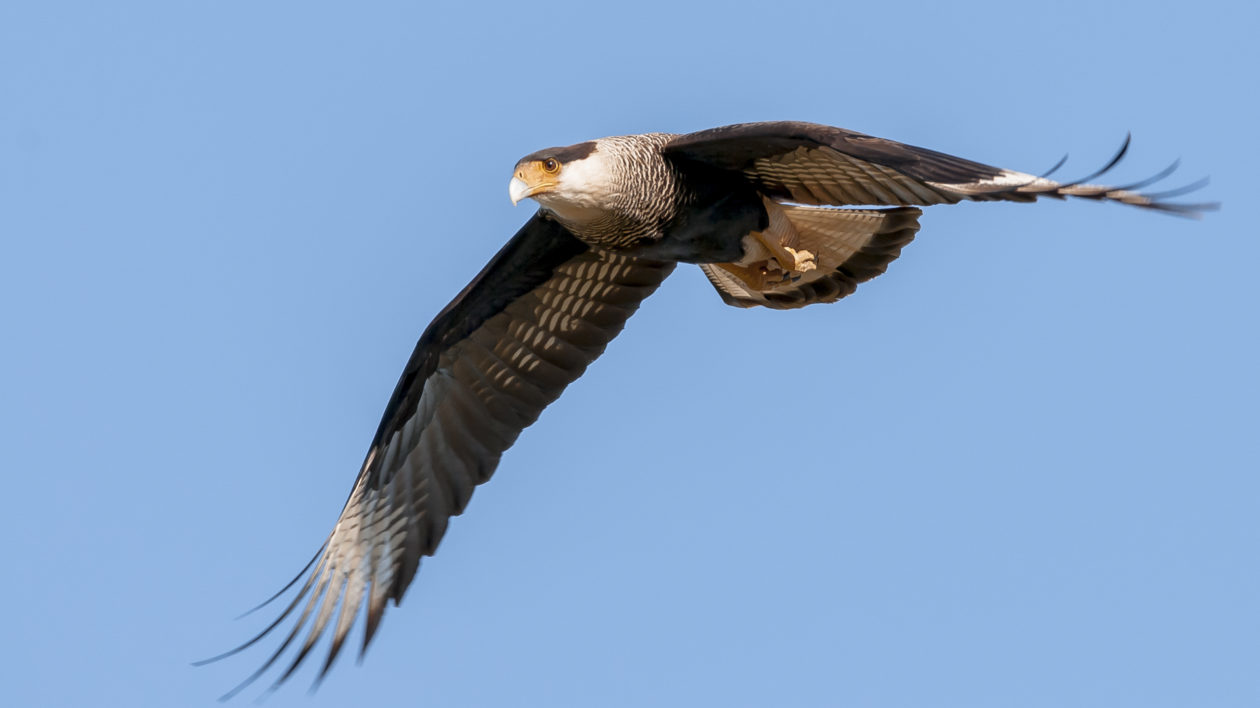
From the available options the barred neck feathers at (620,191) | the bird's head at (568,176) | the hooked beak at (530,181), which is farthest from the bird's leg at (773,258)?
the hooked beak at (530,181)

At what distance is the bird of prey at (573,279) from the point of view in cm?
738

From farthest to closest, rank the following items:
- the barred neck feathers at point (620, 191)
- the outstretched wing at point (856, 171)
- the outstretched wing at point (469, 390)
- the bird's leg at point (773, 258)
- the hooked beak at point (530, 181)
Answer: the outstretched wing at point (469, 390) → the bird's leg at point (773, 258) → the barred neck feathers at point (620, 191) → the hooked beak at point (530, 181) → the outstretched wing at point (856, 171)

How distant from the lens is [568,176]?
290 inches

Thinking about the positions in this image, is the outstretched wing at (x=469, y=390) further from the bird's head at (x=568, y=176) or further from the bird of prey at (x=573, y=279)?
the bird's head at (x=568, y=176)

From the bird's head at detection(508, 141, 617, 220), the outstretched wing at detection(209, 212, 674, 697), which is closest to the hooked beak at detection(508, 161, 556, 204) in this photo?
the bird's head at detection(508, 141, 617, 220)

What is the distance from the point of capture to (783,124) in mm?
6770

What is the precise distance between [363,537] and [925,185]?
4109 millimetres

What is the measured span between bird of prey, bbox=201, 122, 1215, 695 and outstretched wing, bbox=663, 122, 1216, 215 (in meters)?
0.01

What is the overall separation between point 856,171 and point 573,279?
2.30m

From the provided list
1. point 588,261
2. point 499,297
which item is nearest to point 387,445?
point 499,297

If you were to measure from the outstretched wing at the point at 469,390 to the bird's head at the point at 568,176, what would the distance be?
1.03 meters

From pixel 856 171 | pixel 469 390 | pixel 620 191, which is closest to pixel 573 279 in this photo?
pixel 469 390

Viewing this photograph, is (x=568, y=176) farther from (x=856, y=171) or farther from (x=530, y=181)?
(x=856, y=171)

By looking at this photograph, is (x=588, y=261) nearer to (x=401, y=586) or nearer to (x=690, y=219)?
(x=690, y=219)
